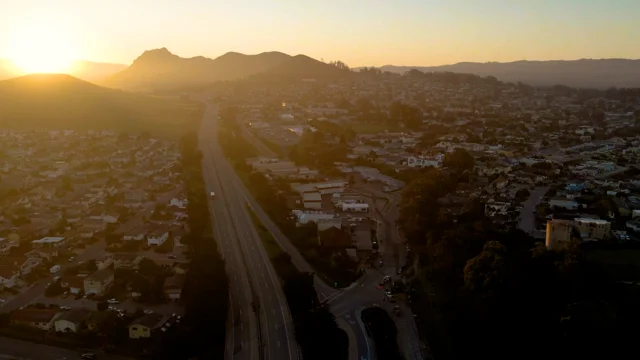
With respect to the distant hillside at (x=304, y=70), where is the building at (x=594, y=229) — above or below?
below

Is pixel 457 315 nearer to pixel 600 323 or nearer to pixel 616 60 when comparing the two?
pixel 600 323

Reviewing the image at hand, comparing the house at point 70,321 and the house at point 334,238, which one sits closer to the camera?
the house at point 70,321

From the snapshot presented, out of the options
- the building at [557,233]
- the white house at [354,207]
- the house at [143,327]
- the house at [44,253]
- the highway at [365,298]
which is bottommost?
the highway at [365,298]

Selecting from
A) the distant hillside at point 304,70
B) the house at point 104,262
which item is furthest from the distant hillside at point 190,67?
the house at point 104,262

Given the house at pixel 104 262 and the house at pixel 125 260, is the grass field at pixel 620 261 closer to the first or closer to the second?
the house at pixel 125 260

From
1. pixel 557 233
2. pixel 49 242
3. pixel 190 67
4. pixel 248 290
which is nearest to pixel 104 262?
pixel 49 242

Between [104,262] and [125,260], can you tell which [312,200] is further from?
[104,262]

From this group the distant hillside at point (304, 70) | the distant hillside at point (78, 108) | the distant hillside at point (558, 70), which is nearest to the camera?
the distant hillside at point (78, 108)
